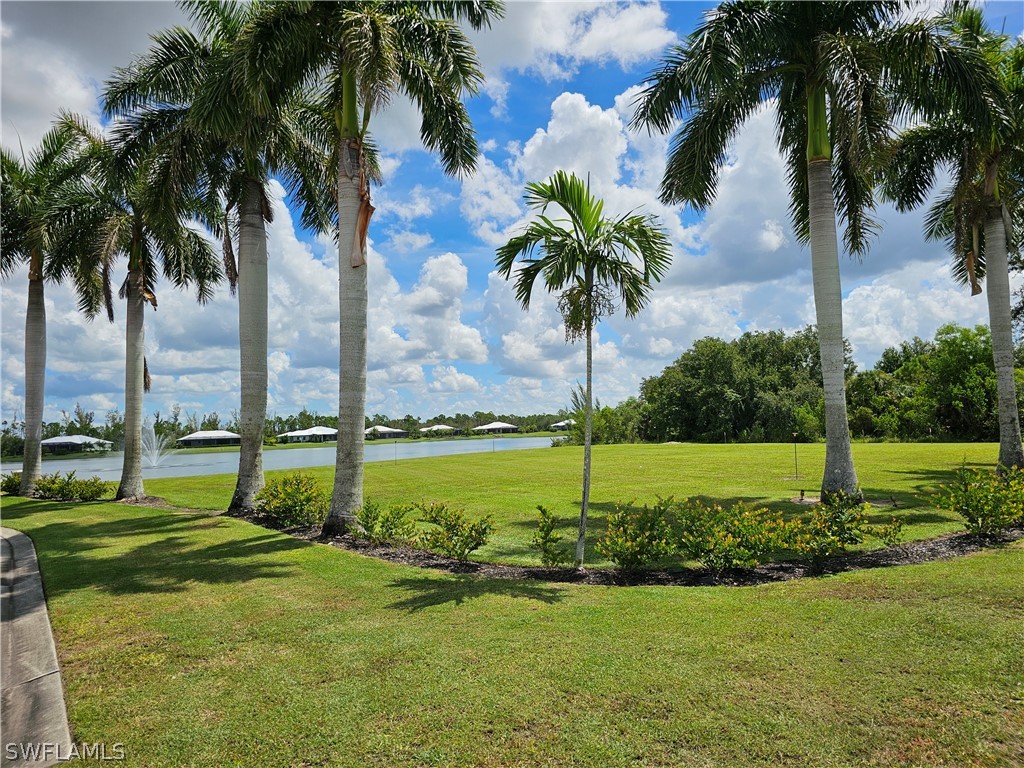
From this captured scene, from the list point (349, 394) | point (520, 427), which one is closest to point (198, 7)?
point (349, 394)

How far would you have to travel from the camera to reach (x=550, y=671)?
14.0 ft

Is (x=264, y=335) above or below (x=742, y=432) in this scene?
above

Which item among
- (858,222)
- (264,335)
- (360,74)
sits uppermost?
(360,74)

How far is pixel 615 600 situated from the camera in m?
6.14

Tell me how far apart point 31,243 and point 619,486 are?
18.8m

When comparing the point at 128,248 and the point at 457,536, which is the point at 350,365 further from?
the point at 128,248

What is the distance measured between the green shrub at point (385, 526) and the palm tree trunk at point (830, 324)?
734 cm

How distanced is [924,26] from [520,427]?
111m

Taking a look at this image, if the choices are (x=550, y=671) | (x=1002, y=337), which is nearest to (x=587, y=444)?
(x=550, y=671)

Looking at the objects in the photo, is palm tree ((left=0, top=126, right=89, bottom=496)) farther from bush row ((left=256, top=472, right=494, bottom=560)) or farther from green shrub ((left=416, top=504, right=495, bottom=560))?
green shrub ((left=416, top=504, right=495, bottom=560))

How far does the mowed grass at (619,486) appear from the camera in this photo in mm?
10836

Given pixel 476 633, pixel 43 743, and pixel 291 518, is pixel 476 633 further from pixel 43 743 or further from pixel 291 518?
pixel 291 518

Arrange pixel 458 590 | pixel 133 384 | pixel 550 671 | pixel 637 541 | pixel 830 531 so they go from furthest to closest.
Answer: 1. pixel 133 384
2. pixel 830 531
3. pixel 637 541
4. pixel 458 590
5. pixel 550 671

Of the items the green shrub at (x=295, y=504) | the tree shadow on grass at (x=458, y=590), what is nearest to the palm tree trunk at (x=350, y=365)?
the green shrub at (x=295, y=504)
